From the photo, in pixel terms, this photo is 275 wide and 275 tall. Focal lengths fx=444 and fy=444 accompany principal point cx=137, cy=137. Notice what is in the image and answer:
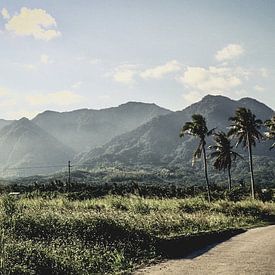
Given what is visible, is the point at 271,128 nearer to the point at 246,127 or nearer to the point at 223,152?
the point at 246,127

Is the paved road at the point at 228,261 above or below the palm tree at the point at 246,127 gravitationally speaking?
below

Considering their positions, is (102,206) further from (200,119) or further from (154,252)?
(200,119)

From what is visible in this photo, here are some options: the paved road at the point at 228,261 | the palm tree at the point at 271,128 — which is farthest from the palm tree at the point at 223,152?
the paved road at the point at 228,261

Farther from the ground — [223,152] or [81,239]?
[223,152]

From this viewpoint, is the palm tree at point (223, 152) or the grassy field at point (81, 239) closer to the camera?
the grassy field at point (81, 239)

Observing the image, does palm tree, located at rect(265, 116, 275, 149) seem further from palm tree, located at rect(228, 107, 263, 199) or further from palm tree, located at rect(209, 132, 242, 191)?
palm tree, located at rect(209, 132, 242, 191)

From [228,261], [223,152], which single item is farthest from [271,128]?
[228,261]

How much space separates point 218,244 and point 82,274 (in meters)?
7.86

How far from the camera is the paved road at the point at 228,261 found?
14.9 metres

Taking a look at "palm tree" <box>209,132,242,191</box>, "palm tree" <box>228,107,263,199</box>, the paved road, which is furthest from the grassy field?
"palm tree" <box>209,132,242,191</box>

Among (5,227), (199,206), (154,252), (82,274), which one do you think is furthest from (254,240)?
(199,206)

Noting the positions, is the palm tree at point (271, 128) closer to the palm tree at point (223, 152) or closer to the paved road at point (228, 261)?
the palm tree at point (223, 152)

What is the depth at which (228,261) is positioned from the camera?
16250 mm

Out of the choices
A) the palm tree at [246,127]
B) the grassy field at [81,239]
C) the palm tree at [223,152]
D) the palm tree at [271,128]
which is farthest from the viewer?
the palm tree at [223,152]
